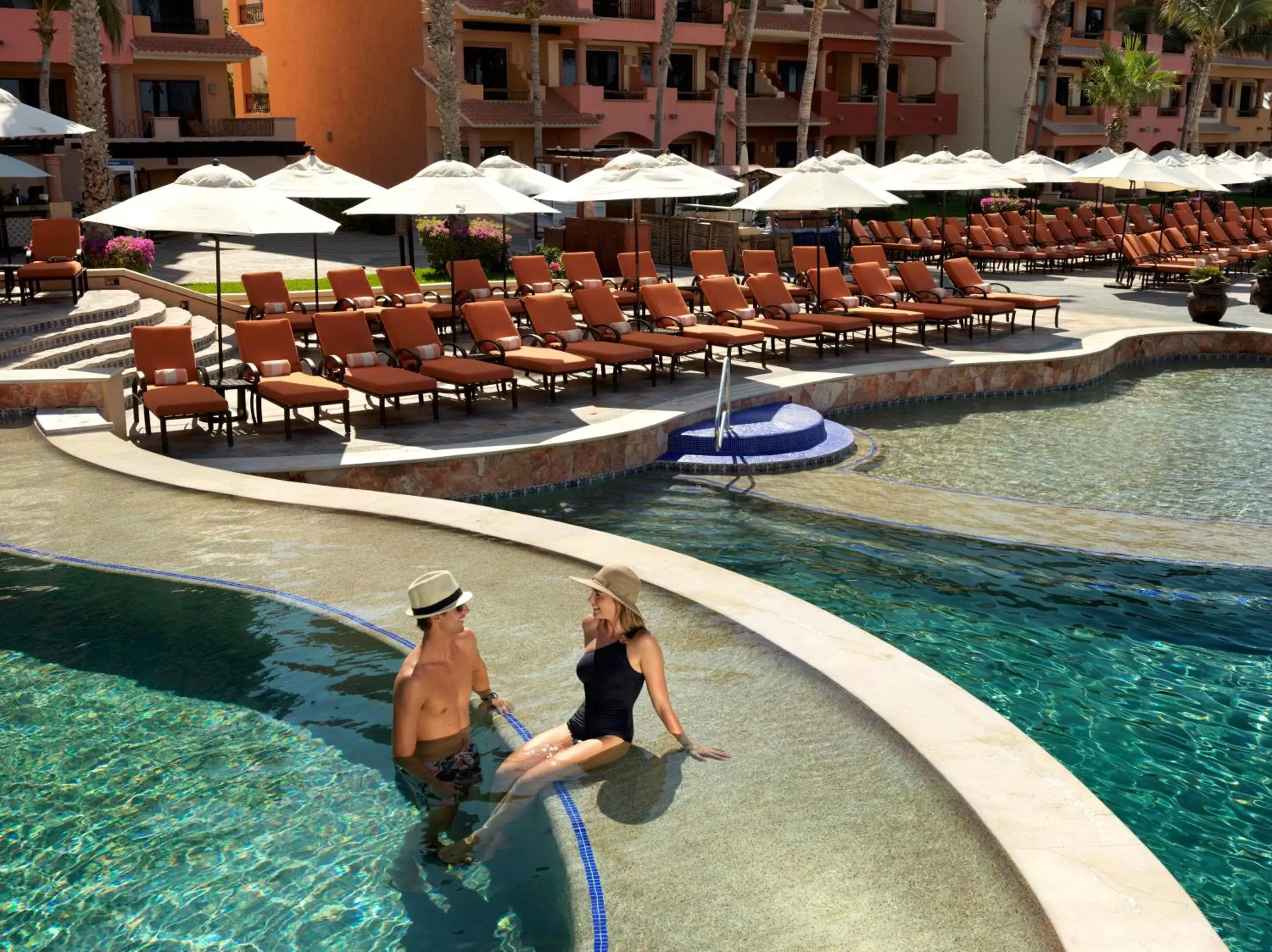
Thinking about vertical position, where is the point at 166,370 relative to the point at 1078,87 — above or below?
below

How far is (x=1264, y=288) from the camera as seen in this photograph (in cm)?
2267

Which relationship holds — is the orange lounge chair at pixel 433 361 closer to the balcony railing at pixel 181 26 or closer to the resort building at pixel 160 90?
the resort building at pixel 160 90

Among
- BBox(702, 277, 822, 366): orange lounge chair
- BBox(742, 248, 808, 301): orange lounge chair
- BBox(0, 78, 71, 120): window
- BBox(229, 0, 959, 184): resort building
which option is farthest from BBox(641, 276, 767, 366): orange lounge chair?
BBox(0, 78, 71, 120): window

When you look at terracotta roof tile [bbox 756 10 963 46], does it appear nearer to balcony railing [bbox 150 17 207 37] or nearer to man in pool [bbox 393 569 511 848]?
balcony railing [bbox 150 17 207 37]

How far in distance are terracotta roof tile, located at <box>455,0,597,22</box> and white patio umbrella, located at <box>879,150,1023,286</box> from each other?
21.8m

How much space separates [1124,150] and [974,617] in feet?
191

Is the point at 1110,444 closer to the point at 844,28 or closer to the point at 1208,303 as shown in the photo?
the point at 1208,303

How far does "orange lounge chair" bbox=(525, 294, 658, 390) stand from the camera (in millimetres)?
14906

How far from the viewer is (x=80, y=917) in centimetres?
505

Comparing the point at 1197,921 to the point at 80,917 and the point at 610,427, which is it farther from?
the point at 610,427

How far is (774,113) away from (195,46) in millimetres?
21973

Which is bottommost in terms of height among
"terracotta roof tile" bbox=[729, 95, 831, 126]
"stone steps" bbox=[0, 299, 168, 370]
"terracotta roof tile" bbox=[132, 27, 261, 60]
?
"stone steps" bbox=[0, 299, 168, 370]

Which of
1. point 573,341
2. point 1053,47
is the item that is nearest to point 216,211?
point 573,341

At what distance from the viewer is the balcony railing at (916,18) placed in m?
56.3
